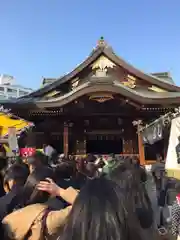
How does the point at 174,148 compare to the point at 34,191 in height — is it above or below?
above

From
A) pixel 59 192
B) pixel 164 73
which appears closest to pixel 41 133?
pixel 164 73

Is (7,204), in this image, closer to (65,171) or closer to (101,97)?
(65,171)

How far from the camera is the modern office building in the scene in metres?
71.3

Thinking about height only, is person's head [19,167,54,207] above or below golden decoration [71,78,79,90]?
below

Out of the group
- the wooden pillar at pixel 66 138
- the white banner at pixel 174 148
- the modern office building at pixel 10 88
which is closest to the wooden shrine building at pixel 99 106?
the wooden pillar at pixel 66 138

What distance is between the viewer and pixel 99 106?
43.0 ft

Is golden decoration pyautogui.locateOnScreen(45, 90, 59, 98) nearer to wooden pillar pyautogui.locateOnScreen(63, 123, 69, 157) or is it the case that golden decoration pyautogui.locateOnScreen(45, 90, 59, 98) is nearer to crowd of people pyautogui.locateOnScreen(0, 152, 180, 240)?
wooden pillar pyautogui.locateOnScreen(63, 123, 69, 157)

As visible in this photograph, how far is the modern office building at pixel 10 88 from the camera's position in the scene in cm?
7131

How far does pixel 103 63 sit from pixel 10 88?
212ft

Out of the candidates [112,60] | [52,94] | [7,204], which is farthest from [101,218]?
[112,60]

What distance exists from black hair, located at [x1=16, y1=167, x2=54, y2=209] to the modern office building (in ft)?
218

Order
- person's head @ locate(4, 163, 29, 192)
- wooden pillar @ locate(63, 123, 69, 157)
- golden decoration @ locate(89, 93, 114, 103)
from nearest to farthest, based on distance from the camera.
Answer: person's head @ locate(4, 163, 29, 192) → golden decoration @ locate(89, 93, 114, 103) → wooden pillar @ locate(63, 123, 69, 157)

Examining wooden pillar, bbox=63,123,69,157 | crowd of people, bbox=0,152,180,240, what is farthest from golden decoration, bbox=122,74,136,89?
crowd of people, bbox=0,152,180,240

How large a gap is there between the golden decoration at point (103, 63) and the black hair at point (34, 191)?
12180 mm
